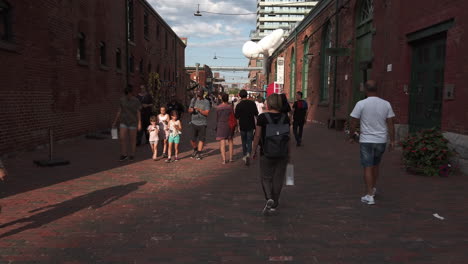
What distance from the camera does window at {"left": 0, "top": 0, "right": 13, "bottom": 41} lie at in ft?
29.6

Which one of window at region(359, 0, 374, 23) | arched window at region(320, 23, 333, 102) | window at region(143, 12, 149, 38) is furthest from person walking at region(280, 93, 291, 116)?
window at region(143, 12, 149, 38)

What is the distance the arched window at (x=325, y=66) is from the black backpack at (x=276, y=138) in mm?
17067

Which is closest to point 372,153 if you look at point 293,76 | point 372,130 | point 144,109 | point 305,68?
point 372,130

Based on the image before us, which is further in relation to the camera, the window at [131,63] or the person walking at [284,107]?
the window at [131,63]

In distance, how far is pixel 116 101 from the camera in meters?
17.6

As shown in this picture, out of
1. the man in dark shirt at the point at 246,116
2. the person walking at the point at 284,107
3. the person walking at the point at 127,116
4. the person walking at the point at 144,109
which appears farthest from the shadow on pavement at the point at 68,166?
the person walking at the point at 284,107

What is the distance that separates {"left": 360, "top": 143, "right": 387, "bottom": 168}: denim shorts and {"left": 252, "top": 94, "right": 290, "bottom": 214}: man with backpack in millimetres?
1276

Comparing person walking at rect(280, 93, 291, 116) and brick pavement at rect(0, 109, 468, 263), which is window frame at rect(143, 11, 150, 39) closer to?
brick pavement at rect(0, 109, 468, 263)

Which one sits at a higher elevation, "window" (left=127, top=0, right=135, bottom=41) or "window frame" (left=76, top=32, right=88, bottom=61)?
"window" (left=127, top=0, right=135, bottom=41)

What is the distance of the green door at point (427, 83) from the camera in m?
9.19

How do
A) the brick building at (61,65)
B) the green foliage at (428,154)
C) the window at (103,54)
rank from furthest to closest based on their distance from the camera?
the window at (103,54) → the brick building at (61,65) → the green foliage at (428,154)

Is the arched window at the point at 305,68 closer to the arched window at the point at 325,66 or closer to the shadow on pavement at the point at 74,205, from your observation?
the arched window at the point at 325,66

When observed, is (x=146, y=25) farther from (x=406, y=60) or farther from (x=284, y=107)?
(x=284, y=107)

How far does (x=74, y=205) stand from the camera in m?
5.30
